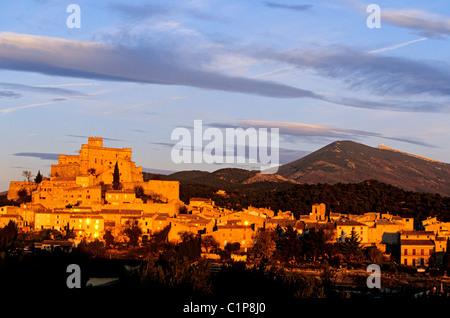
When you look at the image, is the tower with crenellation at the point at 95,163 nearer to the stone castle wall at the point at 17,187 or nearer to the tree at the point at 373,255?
the stone castle wall at the point at 17,187

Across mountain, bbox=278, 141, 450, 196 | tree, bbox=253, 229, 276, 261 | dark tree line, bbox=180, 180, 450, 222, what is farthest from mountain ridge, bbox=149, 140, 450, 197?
tree, bbox=253, 229, 276, 261

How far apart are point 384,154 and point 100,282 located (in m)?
64.7

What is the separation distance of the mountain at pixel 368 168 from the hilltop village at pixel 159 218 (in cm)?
3096

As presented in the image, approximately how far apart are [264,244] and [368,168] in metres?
45.3

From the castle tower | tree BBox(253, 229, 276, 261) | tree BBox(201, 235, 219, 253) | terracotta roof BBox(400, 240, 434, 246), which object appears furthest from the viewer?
the castle tower

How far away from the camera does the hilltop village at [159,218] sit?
36531mm

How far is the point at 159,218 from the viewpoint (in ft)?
124

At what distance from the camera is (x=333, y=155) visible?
275ft

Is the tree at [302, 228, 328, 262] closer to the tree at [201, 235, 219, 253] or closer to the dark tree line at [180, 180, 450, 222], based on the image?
the tree at [201, 235, 219, 253]

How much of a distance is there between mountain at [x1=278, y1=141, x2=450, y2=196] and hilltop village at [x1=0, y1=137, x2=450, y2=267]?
31.0 m

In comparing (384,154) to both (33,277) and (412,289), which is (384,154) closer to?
(412,289)

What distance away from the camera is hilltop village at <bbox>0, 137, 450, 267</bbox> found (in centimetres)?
3653

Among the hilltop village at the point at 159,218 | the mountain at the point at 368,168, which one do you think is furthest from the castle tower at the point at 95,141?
the mountain at the point at 368,168
